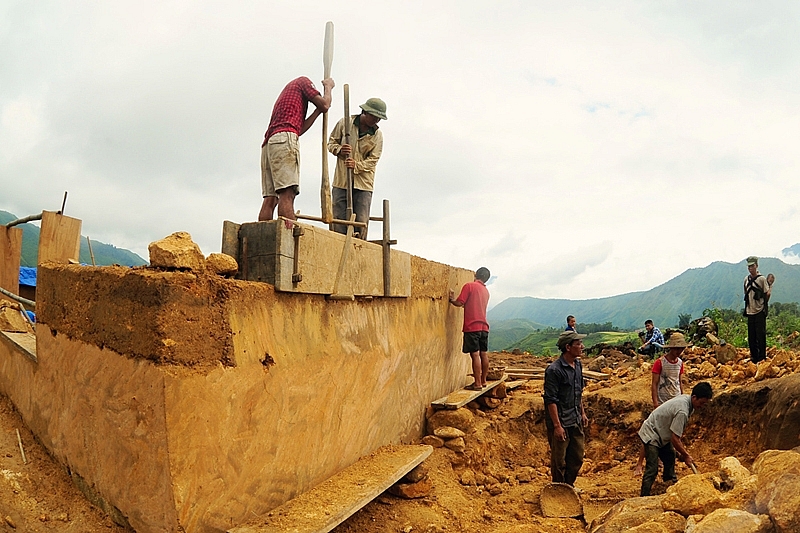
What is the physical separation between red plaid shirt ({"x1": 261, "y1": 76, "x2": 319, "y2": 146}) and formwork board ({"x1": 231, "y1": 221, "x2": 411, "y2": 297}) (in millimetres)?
1062

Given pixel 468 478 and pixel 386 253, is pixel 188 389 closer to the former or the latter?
pixel 386 253

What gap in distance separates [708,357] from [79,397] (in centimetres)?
954

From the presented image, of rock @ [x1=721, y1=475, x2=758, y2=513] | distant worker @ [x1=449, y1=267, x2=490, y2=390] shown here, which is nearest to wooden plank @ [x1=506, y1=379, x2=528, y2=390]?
distant worker @ [x1=449, y1=267, x2=490, y2=390]

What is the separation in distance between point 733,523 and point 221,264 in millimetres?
3159

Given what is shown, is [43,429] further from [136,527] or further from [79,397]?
[136,527]

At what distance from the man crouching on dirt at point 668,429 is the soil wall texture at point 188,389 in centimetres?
262

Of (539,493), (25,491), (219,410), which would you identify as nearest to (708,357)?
(539,493)

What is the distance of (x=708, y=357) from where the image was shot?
9.58 meters

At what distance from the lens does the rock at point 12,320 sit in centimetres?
469

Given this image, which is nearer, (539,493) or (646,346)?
(539,493)

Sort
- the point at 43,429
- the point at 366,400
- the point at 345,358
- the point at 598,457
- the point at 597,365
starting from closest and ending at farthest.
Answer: the point at 43,429
the point at 345,358
the point at 366,400
the point at 598,457
the point at 597,365

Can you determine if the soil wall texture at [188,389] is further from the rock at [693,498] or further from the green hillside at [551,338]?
the green hillside at [551,338]

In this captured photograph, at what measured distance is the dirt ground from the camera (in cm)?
335

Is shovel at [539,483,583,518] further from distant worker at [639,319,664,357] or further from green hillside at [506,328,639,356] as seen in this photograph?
green hillside at [506,328,639,356]
